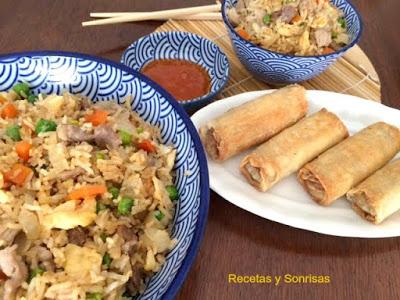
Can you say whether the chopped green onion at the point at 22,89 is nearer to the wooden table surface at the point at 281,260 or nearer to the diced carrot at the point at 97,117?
the diced carrot at the point at 97,117

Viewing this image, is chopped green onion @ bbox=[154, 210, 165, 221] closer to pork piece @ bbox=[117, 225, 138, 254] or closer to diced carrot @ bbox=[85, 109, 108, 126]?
pork piece @ bbox=[117, 225, 138, 254]

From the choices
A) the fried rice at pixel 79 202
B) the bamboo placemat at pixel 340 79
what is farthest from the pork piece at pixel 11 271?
the bamboo placemat at pixel 340 79

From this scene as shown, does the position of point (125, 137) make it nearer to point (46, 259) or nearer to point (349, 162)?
point (46, 259)

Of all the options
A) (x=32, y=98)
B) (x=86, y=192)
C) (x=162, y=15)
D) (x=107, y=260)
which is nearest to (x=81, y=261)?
(x=107, y=260)

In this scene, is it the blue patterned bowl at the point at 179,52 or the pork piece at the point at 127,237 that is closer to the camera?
the pork piece at the point at 127,237

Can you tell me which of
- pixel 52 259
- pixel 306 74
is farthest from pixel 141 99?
pixel 306 74

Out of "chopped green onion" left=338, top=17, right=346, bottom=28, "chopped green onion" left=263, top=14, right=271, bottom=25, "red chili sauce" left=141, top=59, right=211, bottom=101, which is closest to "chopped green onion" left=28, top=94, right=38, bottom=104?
"red chili sauce" left=141, top=59, right=211, bottom=101
